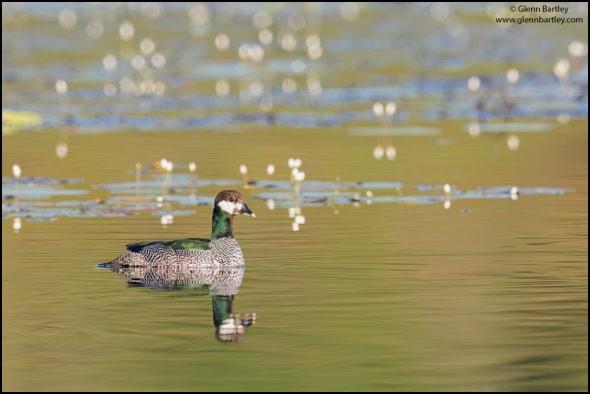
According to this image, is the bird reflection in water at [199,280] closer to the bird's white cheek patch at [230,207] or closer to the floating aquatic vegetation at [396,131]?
the bird's white cheek patch at [230,207]

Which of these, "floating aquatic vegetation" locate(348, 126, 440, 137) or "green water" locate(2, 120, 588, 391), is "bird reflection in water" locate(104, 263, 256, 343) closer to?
"green water" locate(2, 120, 588, 391)

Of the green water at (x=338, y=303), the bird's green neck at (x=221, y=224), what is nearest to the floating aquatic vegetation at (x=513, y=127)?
the green water at (x=338, y=303)

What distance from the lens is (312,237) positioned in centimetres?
1630

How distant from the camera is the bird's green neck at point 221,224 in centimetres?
1547

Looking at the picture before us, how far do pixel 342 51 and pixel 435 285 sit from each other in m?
27.8

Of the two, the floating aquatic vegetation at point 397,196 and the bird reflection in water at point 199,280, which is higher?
the floating aquatic vegetation at point 397,196

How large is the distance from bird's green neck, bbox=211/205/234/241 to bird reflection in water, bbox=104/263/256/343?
1.39ft

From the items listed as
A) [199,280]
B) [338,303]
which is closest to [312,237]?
[199,280]

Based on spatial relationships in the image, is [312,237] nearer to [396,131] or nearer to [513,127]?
[396,131]

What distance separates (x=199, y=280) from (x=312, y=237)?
1924 mm

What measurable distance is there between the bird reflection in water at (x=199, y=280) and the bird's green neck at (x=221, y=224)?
423mm

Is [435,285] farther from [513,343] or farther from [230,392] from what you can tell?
[230,392]

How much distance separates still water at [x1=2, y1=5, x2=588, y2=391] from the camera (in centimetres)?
1074

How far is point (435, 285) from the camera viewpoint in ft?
44.0
